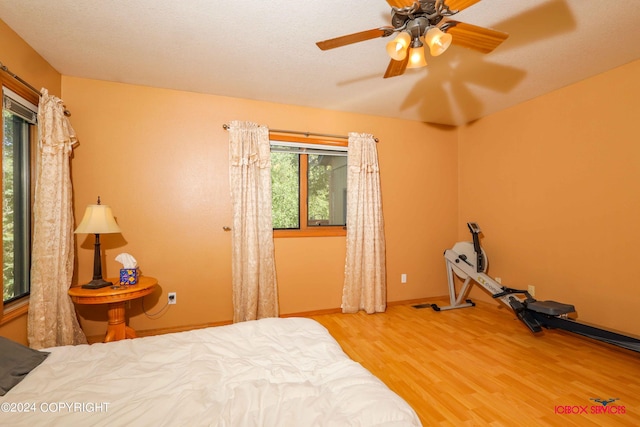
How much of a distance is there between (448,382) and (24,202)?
3.73m

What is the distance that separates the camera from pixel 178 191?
10.0ft

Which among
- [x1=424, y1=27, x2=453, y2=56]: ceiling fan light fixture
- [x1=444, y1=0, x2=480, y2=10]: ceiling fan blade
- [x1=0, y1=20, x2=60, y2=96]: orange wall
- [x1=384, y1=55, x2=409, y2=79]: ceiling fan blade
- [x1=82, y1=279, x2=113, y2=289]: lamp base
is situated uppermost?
[x1=0, y1=20, x2=60, y2=96]: orange wall

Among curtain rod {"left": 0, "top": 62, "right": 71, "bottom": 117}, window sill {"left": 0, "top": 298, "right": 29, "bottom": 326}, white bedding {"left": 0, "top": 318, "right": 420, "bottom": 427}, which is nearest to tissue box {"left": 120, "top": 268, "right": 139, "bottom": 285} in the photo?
window sill {"left": 0, "top": 298, "right": 29, "bottom": 326}

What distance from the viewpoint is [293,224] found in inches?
141

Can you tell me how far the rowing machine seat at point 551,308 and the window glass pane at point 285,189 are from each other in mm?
2658

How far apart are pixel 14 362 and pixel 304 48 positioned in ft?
8.61

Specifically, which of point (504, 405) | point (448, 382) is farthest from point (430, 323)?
point (504, 405)

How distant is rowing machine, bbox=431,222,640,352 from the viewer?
7.95 feet

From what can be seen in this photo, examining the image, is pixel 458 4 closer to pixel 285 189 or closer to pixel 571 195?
pixel 285 189

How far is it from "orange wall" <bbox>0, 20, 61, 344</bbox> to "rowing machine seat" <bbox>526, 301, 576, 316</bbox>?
Result: 4.44m

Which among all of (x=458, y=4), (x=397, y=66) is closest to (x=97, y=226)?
(x=397, y=66)

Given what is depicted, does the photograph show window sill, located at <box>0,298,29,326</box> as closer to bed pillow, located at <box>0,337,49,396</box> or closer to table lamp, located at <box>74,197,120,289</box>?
table lamp, located at <box>74,197,120,289</box>

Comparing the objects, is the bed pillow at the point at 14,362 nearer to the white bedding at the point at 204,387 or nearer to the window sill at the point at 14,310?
the white bedding at the point at 204,387

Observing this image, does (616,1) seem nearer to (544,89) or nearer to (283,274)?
(544,89)
